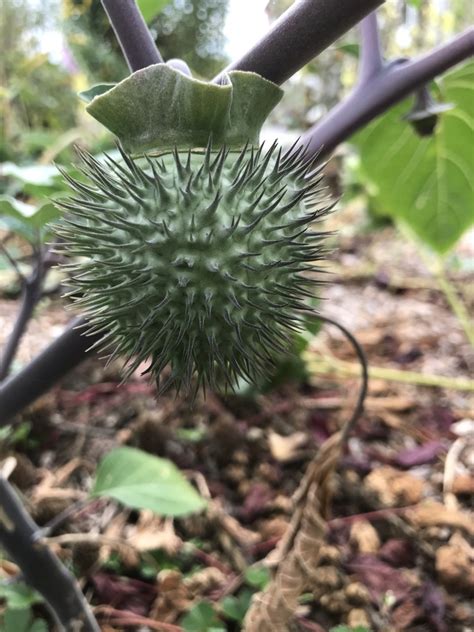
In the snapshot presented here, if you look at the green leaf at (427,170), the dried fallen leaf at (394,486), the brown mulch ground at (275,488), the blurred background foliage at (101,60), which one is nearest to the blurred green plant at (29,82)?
the blurred background foliage at (101,60)

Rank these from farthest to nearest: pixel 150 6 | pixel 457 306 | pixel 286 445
→ pixel 457 306
pixel 286 445
pixel 150 6

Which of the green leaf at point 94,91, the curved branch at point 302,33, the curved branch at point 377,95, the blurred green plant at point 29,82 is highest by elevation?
the blurred green plant at point 29,82

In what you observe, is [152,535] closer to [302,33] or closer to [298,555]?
[298,555]

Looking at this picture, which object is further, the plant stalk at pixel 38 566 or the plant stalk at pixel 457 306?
the plant stalk at pixel 457 306

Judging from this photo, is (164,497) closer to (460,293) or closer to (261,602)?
(261,602)

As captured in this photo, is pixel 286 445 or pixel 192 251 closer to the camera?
pixel 192 251

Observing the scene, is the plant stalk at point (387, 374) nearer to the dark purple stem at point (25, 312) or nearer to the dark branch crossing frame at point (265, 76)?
the dark branch crossing frame at point (265, 76)

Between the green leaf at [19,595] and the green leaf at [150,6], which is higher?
the green leaf at [150,6]

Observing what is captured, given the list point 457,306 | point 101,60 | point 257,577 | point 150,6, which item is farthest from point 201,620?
point 101,60
